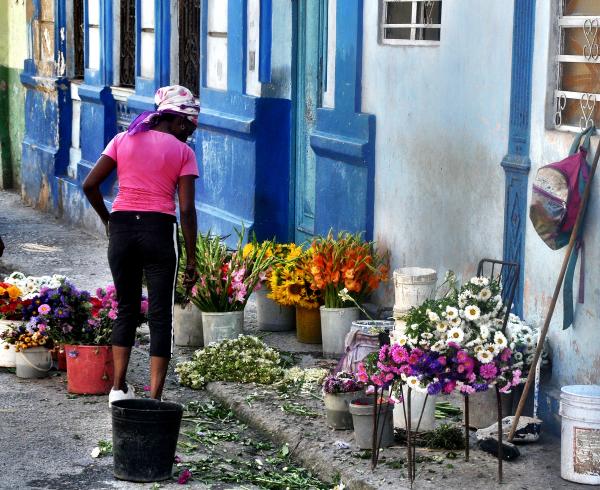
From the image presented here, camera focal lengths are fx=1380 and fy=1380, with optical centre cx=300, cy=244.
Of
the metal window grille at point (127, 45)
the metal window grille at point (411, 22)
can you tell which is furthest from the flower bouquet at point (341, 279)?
the metal window grille at point (127, 45)

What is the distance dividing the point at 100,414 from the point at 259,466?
1.29 meters

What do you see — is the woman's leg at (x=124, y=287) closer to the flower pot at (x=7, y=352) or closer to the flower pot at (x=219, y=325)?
the flower pot at (x=7, y=352)

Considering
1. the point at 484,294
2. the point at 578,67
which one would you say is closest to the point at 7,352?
the point at 484,294

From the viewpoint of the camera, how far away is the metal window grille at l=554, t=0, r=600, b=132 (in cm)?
684

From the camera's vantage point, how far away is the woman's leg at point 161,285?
7.18 meters

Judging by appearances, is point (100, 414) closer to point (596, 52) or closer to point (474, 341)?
point (474, 341)

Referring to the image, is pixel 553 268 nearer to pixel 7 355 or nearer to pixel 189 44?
pixel 7 355

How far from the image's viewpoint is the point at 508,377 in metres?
6.27

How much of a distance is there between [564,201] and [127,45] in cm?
892

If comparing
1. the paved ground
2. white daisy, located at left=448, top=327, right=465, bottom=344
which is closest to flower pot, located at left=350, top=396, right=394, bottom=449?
the paved ground

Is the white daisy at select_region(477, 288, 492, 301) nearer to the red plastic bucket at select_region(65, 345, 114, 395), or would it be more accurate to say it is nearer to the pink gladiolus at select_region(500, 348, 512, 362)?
the pink gladiolus at select_region(500, 348, 512, 362)

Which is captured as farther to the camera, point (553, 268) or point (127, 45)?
point (127, 45)

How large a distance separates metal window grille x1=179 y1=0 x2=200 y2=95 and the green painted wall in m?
6.16

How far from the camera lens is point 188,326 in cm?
931
